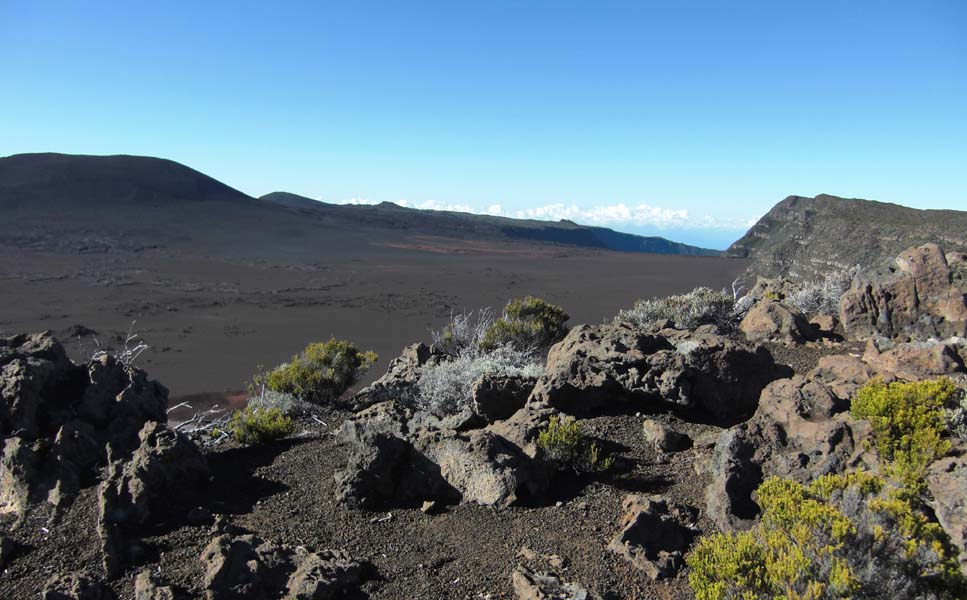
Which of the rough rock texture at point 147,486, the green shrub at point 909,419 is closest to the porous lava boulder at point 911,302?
the green shrub at point 909,419

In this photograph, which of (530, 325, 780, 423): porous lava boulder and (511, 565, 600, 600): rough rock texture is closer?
(511, 565, 600, 600): rough rock texture

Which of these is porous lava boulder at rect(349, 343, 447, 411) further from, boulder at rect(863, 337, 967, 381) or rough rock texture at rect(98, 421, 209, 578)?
boulder at rect(863, 337, 967, 381)

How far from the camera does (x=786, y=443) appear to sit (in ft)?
14.2

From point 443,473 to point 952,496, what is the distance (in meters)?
2.97

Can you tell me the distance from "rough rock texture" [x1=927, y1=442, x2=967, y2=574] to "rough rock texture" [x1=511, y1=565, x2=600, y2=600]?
169 cm

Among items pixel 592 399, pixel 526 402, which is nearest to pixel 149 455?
pixel 526 402

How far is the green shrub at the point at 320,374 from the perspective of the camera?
25.2 ft

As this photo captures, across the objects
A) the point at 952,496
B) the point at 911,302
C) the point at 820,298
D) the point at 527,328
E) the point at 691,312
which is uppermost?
the point at 911,302

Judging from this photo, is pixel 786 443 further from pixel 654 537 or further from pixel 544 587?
pixel 544 587

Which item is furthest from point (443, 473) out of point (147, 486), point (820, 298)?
point (820, 298)

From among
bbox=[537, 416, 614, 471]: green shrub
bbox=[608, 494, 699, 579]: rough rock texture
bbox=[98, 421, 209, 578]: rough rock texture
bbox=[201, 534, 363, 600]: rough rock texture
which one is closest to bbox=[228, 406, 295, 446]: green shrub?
bbox=[98, 421, 209, 578]: rough rock texture

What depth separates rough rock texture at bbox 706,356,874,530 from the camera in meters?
3.84

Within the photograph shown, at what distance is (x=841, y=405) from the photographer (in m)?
4.57

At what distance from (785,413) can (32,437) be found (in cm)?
584
